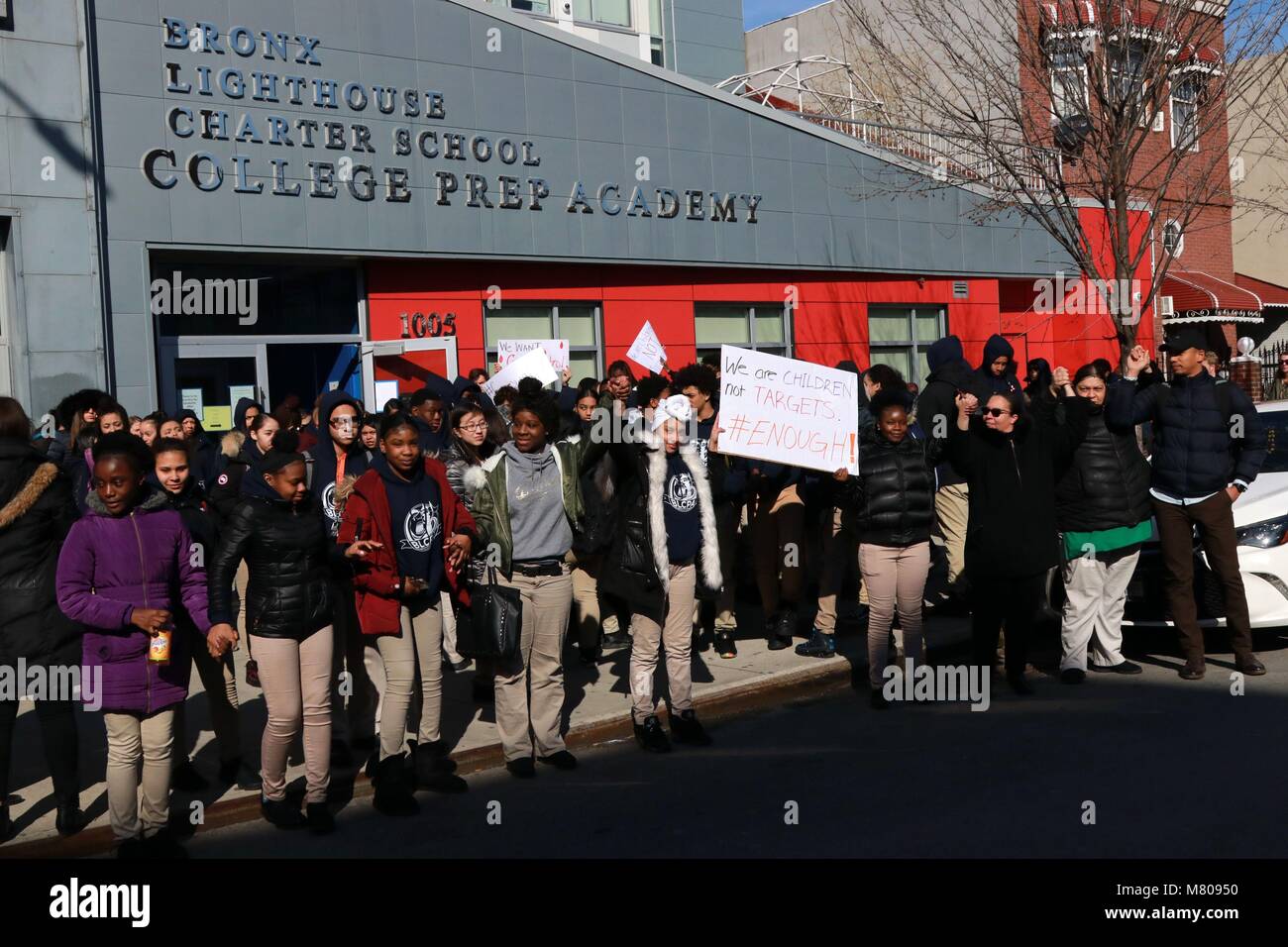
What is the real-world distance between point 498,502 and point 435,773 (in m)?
1.44

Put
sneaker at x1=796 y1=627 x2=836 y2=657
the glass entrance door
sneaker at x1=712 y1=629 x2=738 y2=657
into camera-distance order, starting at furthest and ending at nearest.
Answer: the glass entrance door < sneaker at x1=712 y1=629 x2=738 y2=657 < sneaker at x1=796 y1=627 x2=836 y2=657

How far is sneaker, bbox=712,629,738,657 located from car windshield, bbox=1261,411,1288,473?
4.11m

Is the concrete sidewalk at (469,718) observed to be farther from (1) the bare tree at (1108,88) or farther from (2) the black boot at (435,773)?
(1) the bare tree at (1108,88)

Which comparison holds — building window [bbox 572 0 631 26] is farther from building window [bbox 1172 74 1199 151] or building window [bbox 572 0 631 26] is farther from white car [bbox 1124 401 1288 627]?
white car [bbox 1124 401 1288 627]

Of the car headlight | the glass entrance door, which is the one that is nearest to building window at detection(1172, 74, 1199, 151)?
the car headlight

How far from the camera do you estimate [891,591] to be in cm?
801

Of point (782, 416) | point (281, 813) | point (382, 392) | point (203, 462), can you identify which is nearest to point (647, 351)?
point (382, 392)

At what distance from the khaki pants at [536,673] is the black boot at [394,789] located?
65 cm

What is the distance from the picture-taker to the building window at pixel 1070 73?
14.9 meters

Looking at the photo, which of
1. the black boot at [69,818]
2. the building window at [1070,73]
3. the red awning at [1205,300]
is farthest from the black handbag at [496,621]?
the red awning at [1205,300]

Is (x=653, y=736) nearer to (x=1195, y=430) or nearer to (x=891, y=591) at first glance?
(x=891, y=591)

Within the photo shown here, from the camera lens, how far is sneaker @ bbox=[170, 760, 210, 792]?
6742 millimetres
